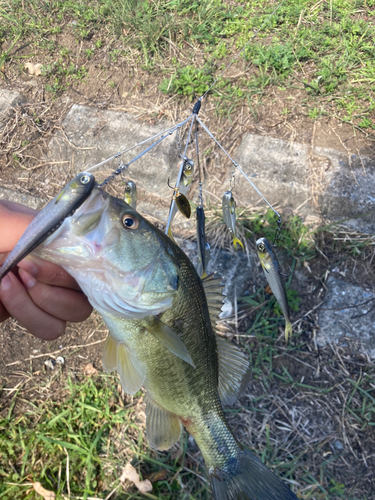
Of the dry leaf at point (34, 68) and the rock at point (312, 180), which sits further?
the dry leaf at point (34, 68)

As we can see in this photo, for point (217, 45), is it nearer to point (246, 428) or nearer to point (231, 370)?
point (231, 370)

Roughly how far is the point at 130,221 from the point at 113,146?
2.90 metres

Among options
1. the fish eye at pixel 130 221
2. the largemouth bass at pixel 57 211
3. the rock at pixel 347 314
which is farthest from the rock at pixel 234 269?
the largemouth bass at pixel 57 211

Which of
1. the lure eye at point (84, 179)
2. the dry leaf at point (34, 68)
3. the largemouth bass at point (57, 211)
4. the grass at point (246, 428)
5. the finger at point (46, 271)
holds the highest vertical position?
the lure eye at point (84, 179)

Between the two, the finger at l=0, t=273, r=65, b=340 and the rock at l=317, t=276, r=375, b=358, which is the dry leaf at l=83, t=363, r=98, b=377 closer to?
the finger at l=0, t=273, r=65, b=340

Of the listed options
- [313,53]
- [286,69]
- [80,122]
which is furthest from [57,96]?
[313,53]

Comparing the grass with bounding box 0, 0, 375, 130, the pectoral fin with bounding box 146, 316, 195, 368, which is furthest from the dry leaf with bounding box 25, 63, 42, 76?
the pectoral fin with bounding box 146, 316, 195, 368

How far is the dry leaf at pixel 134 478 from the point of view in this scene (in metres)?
2.50

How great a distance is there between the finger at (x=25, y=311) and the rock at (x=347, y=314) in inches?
82.9

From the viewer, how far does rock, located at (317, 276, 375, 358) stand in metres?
3.04

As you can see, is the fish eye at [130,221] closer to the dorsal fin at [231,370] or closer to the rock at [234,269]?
the dorsal fin at [231,370]

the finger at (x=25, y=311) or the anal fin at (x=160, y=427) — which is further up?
the finger at (x=25, y=311)

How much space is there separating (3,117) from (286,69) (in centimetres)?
337

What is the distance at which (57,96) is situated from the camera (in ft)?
15.4
